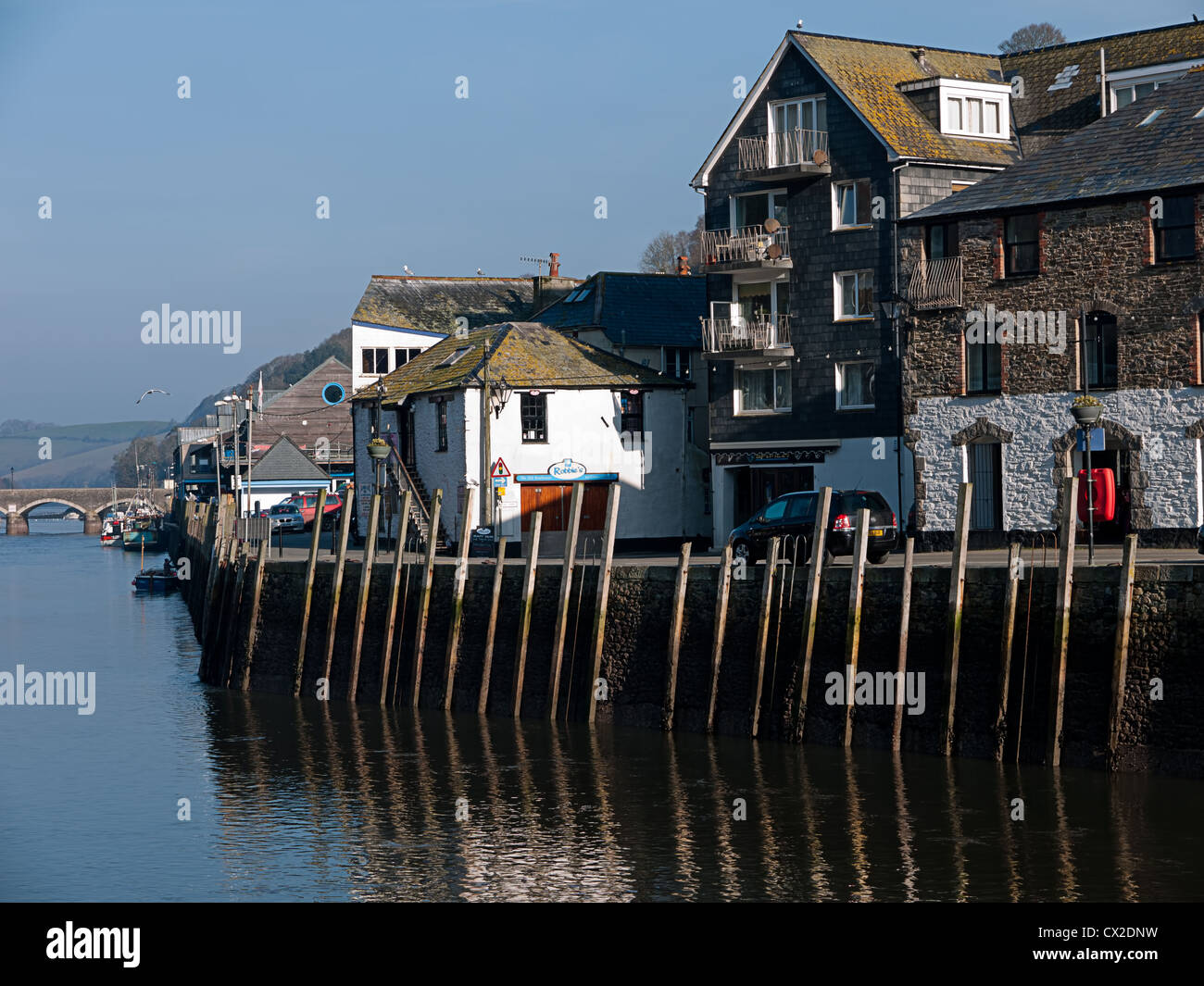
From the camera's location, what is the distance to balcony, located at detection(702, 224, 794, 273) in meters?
56.2

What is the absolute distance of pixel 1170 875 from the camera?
22.8m

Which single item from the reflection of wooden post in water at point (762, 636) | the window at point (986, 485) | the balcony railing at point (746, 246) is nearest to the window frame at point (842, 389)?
the balcony railing at point (746, 246)

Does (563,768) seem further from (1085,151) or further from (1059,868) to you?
(1085,151)

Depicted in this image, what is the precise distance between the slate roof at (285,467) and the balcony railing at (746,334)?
176 feet

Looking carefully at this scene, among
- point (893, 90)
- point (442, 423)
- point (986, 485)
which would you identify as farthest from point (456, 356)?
point (986, 485)

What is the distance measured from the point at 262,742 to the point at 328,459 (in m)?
76.3

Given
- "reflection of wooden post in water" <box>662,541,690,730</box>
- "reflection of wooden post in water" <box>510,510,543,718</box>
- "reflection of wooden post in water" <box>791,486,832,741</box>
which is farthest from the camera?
"reflection of wooden post in water" <box>510,510,543,718</box>

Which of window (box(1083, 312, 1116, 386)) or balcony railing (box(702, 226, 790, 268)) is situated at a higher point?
balcony railing (box(702, 226, 790, 268))

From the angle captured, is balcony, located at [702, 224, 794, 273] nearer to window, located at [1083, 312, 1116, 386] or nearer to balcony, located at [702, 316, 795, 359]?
balcony, located at [702, 316, 795, 359]

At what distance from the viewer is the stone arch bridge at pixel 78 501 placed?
602ft

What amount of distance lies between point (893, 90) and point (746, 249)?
296 inches

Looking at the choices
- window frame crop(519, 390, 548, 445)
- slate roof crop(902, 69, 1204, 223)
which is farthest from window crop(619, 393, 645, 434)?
slate roof crop(902, 69, 1204, 223)

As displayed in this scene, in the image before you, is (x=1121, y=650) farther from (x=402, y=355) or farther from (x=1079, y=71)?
(x=402, y=355)

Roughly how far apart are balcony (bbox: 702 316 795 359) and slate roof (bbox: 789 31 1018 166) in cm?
745
